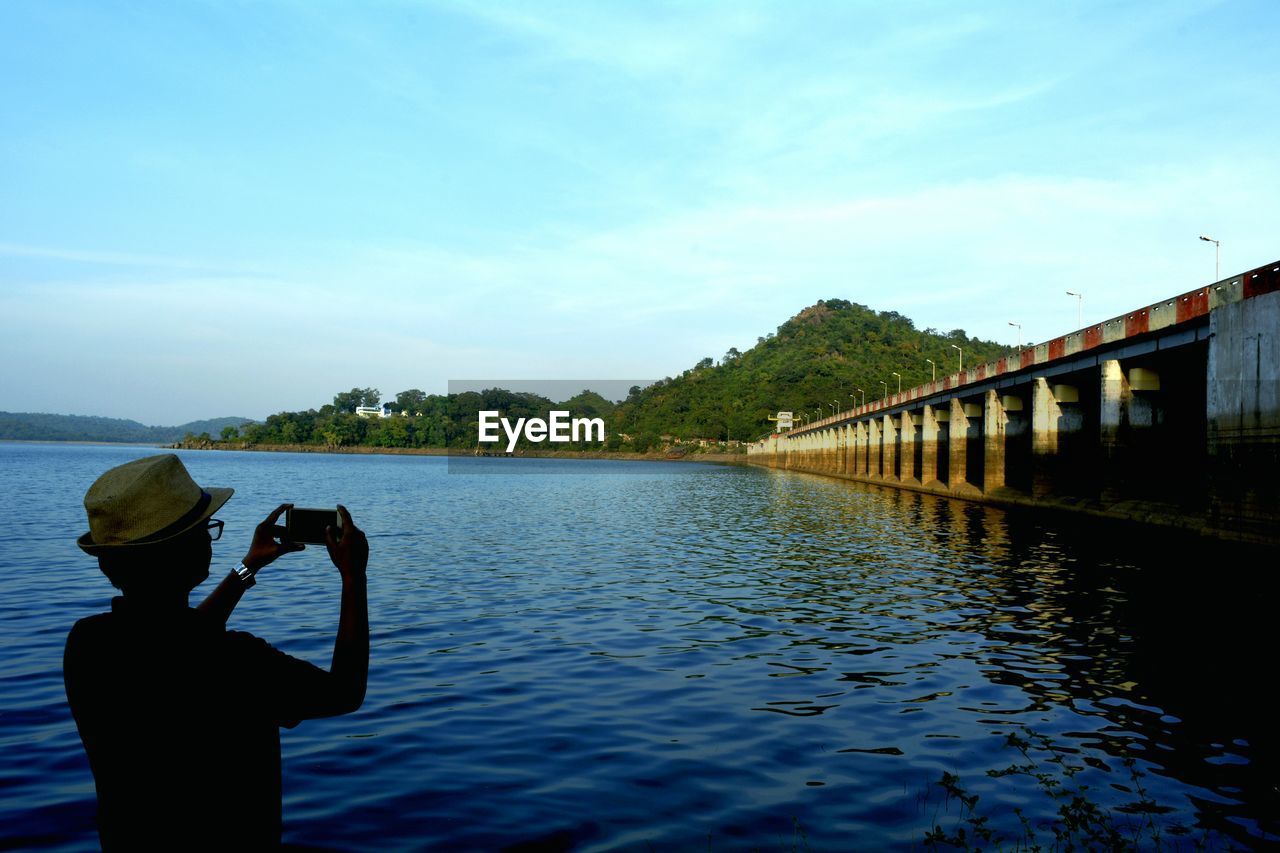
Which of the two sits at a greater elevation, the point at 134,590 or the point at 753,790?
the point at 134,590

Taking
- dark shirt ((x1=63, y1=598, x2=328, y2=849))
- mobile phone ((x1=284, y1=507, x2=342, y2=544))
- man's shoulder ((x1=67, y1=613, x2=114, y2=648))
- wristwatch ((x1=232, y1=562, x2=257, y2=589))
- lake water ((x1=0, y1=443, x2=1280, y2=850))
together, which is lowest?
lake water ((x1=0, y1=443, x2=1280, y2=850))

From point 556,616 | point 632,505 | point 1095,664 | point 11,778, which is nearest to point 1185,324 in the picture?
point 1095,664

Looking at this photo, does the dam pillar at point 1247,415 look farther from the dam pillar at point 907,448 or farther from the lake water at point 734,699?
the dam pillar at point 907,448

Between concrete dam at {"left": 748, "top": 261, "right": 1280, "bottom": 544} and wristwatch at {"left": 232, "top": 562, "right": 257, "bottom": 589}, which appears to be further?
concrete dam at {"left": 748, "top": 261, "right": 1280, "bottom": 544}

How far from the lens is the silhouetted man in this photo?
3.80 metres

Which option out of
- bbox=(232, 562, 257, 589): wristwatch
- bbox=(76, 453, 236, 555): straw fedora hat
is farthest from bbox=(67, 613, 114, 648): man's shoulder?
bbox=(232, 562, 257, 589): wristwatch

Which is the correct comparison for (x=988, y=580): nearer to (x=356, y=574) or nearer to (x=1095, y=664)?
(x=1095, y=664)

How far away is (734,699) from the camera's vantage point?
12688mm

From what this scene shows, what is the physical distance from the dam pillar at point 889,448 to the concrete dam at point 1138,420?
6.36m

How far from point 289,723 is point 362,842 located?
15.1 feet

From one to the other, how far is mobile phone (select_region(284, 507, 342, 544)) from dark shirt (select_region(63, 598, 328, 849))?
612mm

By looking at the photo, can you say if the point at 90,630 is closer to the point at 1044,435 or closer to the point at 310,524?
the point at 310,524

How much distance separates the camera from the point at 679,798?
9031mm

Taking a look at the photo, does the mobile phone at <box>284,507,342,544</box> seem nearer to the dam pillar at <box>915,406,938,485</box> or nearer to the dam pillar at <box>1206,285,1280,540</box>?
the dam pillar at <box>1206,285,1280,540</box>
